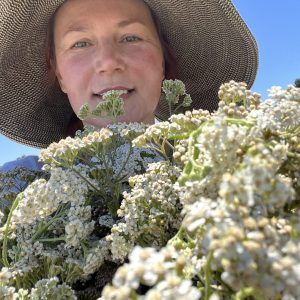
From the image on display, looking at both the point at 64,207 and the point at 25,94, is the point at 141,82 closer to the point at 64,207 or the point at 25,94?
the point at 25,94

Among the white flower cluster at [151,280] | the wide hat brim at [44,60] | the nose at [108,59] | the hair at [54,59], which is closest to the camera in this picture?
the white flower cluster at [151,280]

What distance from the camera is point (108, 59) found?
161 cm

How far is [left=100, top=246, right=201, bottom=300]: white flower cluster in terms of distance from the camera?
1.08 feet

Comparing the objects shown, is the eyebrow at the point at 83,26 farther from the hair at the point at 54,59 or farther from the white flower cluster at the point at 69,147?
the white flower cluster at the point at 69,147

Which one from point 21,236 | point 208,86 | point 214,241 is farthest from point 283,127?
point 208,86

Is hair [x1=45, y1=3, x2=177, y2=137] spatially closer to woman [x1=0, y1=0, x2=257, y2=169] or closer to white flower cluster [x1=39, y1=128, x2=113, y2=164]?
woman [x1=0, y1=0, x2=257, y2=169]

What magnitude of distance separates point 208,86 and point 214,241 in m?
1.91

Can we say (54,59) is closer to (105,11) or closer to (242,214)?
(105,11)

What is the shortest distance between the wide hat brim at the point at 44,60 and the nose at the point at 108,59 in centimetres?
30

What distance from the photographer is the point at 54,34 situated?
1.96 metres

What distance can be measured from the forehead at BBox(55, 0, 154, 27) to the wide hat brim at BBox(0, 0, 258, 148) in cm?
5

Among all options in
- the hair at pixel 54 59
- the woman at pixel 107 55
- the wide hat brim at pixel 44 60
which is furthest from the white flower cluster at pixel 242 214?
the hair at pixel 54 59

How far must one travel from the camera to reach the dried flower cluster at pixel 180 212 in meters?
0.34

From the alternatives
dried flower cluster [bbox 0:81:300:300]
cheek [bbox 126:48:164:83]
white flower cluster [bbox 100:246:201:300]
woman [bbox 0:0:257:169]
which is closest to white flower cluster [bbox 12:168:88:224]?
dried flower cluster [bbox 0:81:300:300]
